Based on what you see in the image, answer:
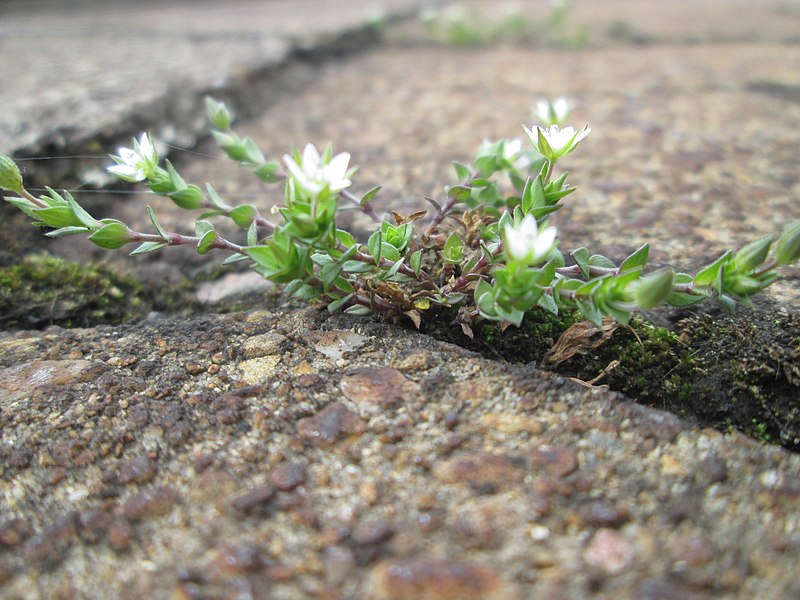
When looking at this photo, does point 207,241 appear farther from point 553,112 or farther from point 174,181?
point 553,112

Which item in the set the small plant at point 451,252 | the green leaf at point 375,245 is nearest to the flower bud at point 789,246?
the small plant at point 451,252

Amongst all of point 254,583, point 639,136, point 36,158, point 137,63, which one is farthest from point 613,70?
point 254,583

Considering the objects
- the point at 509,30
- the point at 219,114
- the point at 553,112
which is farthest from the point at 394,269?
the point at 509,30

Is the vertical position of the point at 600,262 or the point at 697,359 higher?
the point at 600,262

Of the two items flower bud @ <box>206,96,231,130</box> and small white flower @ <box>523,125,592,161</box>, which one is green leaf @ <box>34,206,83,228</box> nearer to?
flower bud @ <box>206,96,231,130</box>

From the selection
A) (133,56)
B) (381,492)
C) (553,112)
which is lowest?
(381,492)

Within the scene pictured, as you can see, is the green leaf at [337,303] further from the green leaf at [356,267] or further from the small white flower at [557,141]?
the small white flower at [557,141]

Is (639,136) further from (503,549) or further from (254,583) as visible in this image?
(254,583)
